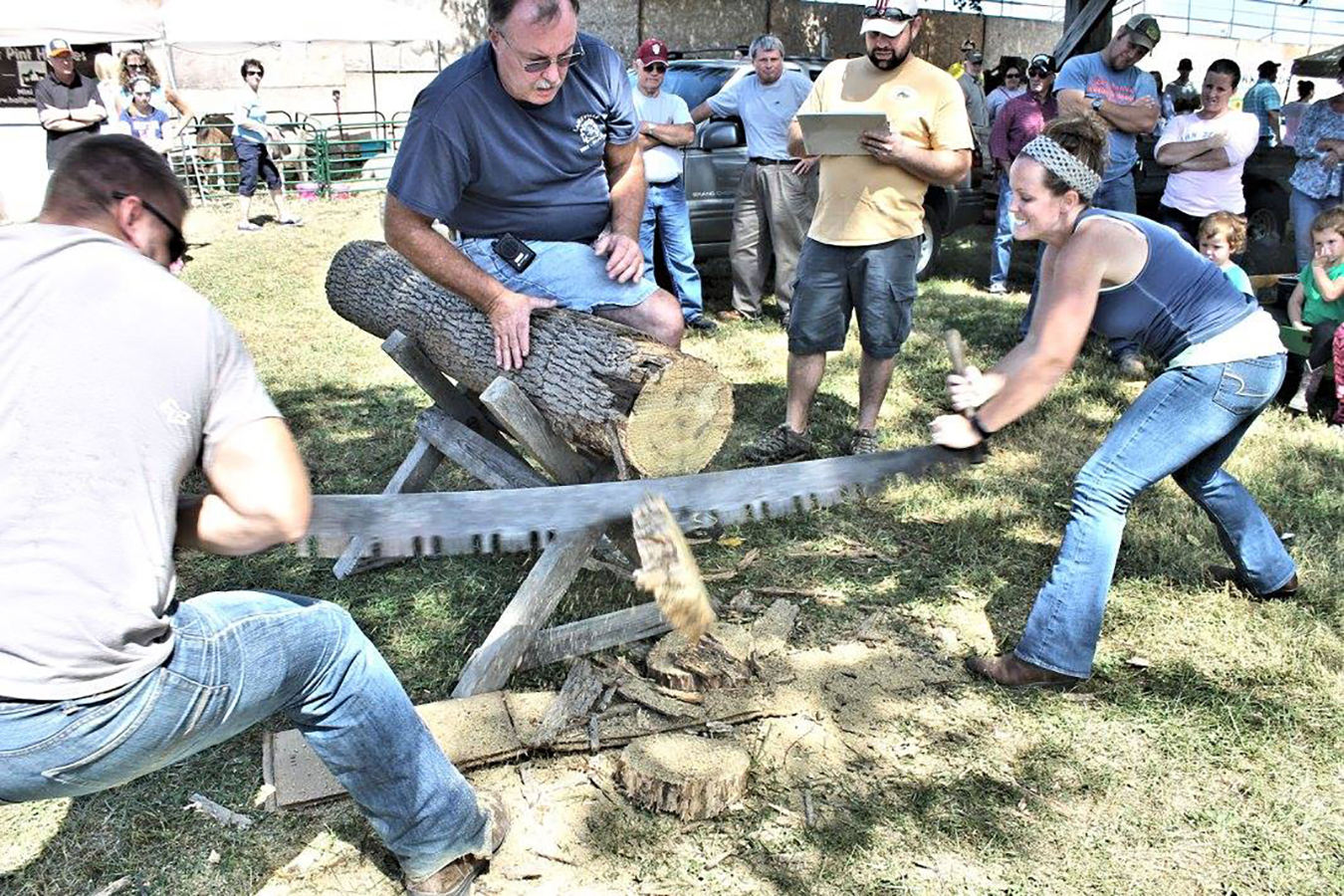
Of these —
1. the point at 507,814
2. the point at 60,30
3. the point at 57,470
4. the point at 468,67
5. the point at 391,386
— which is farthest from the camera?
the point at 60,30

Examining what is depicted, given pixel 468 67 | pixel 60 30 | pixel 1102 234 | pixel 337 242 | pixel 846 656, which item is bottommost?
pixel 846 656

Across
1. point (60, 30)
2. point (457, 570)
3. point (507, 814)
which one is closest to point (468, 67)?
point (457, 570)

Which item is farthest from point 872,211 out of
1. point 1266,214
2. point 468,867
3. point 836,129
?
point 1266,214

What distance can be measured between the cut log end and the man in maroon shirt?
20.2 feet

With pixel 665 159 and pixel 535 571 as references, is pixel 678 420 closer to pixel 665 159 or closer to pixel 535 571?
pixel 535 571

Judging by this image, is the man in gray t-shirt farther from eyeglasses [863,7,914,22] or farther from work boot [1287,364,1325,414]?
work boot [1287,364,1325,414]

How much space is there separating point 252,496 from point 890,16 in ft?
13.1

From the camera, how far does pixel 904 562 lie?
14.4ft

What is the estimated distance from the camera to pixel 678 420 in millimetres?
3162

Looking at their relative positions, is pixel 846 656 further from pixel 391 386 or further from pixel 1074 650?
pixel 391 386

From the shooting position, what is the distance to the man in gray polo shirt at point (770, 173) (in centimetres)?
754

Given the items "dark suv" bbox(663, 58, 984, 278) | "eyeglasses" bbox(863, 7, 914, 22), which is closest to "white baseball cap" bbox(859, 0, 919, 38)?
"eyeglasses" bbox(863, 7, 914, 22)

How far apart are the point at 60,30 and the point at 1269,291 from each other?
13.6 m

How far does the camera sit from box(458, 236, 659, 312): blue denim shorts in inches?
140
